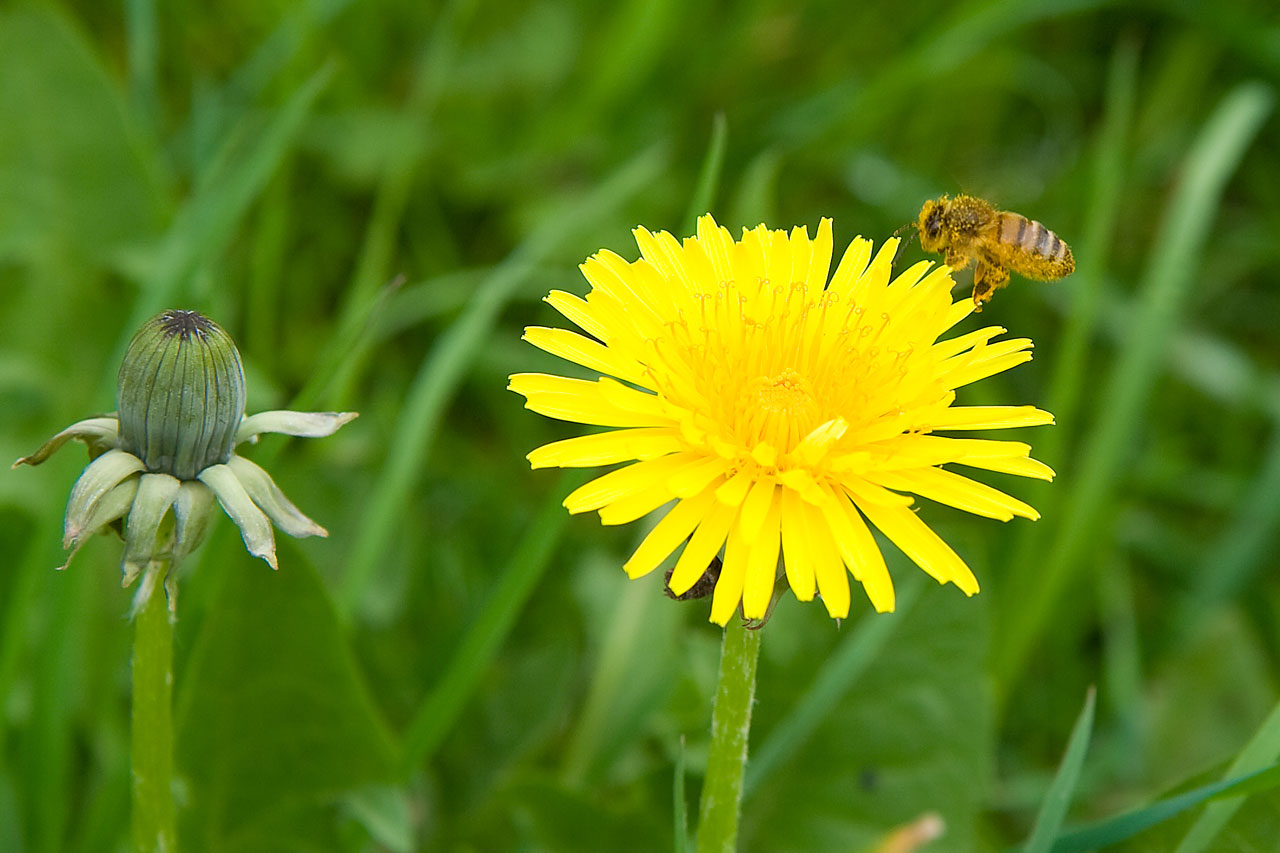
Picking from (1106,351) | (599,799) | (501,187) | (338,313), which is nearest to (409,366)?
(338,313)

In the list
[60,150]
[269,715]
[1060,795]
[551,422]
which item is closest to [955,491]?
[1060,795]

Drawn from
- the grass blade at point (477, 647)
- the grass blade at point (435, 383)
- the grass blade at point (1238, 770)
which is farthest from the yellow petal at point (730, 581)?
the grass blade at point (435, 383)

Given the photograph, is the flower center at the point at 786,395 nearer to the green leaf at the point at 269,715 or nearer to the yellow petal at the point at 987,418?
the yellow petal at the point at 987,418

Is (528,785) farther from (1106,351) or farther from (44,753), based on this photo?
(1106,351)

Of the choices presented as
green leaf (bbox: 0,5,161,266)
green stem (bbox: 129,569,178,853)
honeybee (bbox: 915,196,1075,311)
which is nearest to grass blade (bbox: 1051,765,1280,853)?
honeybee (bbox: 915,196,1075,311)

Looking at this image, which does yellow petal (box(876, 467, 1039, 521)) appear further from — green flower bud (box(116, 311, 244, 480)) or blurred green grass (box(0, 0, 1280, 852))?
green flower bud (box(116, 311, 244, 480))

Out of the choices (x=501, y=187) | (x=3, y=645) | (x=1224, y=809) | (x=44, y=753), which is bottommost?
(x=1224, y=809)
